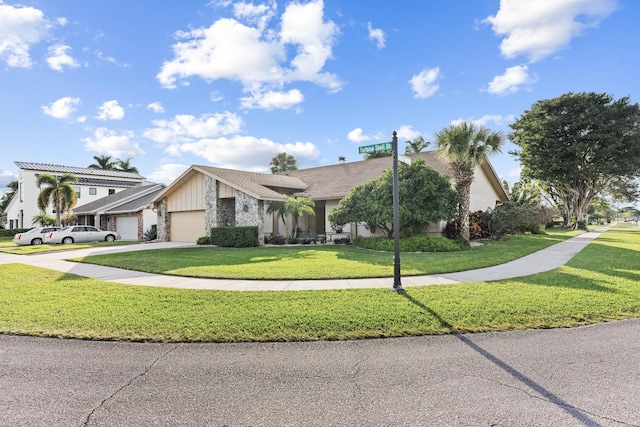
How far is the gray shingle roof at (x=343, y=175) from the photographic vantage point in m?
20.8

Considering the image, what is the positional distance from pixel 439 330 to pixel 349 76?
13734mm

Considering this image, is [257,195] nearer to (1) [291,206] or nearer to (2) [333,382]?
(1) [291,206]

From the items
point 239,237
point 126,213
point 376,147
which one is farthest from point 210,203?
point 376,147

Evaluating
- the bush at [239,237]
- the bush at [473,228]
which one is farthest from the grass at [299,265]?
the bush at [239,237]

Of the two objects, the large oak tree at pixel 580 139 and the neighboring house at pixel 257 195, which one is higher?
the large oak tree at pixel 580 139

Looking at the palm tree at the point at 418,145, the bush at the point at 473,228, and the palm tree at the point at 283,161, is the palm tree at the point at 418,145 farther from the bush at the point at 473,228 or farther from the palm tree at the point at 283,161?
the bush at the point at 473,228

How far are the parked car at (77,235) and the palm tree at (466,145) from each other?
24623 mm

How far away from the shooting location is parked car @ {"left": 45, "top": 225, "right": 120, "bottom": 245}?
76.2ft

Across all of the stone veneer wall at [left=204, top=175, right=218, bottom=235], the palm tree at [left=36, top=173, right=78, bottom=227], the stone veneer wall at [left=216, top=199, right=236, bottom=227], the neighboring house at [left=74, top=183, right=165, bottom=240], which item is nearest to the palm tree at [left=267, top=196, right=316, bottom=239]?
the stone veneer wall at [left=216, top=199, right=236, bottom=227]

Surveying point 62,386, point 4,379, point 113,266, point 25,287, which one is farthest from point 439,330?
point 113,266

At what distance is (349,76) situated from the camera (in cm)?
1609

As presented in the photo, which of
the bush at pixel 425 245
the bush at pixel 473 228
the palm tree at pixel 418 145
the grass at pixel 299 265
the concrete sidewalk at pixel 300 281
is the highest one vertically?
the palm tree at pixel 418 145

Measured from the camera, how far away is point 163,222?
24047mm

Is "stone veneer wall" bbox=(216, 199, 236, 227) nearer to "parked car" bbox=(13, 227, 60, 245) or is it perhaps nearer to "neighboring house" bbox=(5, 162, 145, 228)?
"parked car" bbox=(13, 227, 60, 245)
